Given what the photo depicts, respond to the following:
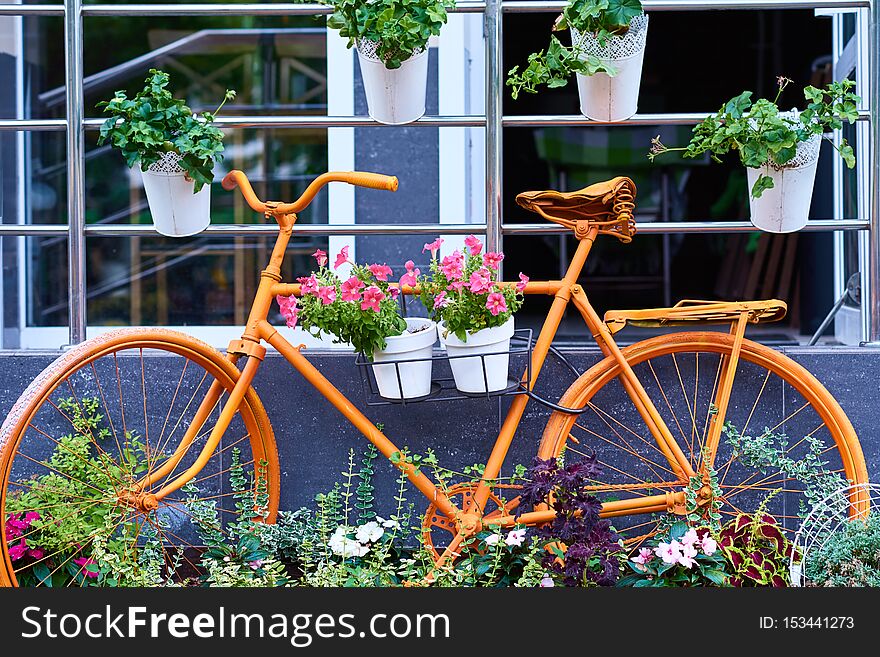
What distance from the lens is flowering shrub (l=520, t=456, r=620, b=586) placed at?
7.79 ft

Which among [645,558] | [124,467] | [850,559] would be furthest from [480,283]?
[850,559]

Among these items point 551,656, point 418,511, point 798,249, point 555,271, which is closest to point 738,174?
point 798,249

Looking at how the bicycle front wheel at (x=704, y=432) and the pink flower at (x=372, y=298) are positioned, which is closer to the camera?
the pink flower at (x=372, y=298)

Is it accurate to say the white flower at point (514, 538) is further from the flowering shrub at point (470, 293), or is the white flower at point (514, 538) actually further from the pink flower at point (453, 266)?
the pink flower at point (453, 266)

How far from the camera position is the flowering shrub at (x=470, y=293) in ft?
8.02

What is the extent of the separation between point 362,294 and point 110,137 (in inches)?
34.2

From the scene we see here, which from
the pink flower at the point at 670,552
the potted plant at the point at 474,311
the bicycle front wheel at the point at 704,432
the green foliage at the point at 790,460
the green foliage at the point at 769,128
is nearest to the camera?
the pink flower at the point at 670,552

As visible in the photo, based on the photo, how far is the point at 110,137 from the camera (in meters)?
2.70

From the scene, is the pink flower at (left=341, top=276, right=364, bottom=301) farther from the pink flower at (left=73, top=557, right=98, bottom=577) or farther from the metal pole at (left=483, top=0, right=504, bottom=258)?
the pink flower at (left=73, top=557, right=98, bottom=577)

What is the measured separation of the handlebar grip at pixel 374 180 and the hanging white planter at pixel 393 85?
0.75ft

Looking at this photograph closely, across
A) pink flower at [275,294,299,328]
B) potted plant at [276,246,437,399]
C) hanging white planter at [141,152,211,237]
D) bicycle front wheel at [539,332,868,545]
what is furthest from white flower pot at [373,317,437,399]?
hanging white planter at [141,152,211,237]

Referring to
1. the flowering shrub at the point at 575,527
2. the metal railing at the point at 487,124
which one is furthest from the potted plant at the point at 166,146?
the flowering shrub at the point at 575,527

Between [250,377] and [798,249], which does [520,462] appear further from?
[798,249]

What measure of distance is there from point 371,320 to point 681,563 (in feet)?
3.05
